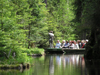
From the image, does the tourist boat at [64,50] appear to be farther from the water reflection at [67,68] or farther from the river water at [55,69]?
the river water at [55,69]

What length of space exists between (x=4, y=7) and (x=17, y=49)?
8.46ft

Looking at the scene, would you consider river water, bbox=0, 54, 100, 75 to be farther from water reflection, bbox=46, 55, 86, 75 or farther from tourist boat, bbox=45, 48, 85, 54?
tourist boat, bbox=45, 48, 85, 54

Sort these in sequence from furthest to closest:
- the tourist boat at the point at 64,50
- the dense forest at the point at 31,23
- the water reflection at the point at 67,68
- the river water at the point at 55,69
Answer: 1. the tourist boat at the point at 64,50
2. the dense forest at the point at 31,23
3. the water reflection at the point at 67,68
4. the river water at the point at 55,69

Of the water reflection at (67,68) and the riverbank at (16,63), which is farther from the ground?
the riverbank at (16,63)

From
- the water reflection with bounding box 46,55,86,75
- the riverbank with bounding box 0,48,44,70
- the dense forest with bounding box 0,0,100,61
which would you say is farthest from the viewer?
the dense forest with bounding box 0,0,100,61

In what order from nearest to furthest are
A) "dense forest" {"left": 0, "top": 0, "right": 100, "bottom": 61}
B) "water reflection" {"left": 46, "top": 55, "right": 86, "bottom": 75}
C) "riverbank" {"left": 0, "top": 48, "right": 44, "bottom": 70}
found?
"water reflection" {"left": 46, "top": 55, "right": 86, "bottom": 75} < "riverbank" {"left": 0, "top": 48, "right": 44, "bottom": 70} < "dense forest" {"left": 0, "top": 0, "right": 100, "bottom": 61}

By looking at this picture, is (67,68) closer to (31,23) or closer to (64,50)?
(31,23)

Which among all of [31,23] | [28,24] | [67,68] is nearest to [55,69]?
[67,68]

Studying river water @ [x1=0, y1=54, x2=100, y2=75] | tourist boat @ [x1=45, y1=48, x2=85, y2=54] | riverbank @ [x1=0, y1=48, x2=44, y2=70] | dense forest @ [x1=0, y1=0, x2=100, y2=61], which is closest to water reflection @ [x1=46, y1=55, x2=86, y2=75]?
river water @ [x1=0, y1=54, x2=100, y2=75]

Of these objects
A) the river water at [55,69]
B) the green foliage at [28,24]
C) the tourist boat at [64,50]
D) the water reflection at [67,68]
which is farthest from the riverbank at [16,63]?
the tourist boat at [64,50]

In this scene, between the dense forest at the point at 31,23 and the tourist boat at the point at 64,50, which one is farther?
the tourist boat at the point at 64,50

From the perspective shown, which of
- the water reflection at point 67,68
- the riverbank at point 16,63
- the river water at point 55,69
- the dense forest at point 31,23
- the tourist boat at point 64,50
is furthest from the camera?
the tourist boat at point 64,50

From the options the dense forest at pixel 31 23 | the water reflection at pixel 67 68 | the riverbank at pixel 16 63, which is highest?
the dense forest at pixel 31 23

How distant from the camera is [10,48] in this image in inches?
715
